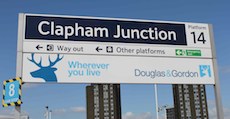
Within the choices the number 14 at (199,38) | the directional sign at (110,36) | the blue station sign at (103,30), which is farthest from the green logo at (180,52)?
the number 14 at (199,38)

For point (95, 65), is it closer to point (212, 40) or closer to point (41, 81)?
point (41, 81)

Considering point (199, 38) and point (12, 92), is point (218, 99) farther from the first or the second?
A: point (12, 92)

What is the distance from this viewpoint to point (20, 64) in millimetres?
11023

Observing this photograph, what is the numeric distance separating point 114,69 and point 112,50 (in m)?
0.69

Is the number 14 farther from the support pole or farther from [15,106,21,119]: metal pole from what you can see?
[15,106,21,119]: metal pole

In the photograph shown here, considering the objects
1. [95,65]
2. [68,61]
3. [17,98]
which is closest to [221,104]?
[95,65]

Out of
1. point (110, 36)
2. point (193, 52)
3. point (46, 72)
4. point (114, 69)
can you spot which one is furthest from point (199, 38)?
point (46, 72)

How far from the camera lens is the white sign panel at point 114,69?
1127cm

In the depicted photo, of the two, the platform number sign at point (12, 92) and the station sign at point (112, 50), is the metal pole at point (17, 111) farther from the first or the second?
the station sign at point (112, 50)

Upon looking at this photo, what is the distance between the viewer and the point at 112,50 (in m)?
12.0

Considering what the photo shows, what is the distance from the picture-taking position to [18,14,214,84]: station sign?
11.4 m

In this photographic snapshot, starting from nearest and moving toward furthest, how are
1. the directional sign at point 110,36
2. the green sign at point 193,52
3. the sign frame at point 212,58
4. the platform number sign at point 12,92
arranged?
the platform number sign at point 12,92, the sign frame at point 212,58, the directional sign at point 110,36, the green sign at point 193,52

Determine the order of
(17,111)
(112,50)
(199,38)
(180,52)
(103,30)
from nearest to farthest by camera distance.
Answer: (17,111) → (112,50) → (103,30) → (180,52) → (199,38)

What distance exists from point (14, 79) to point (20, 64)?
69 cm
